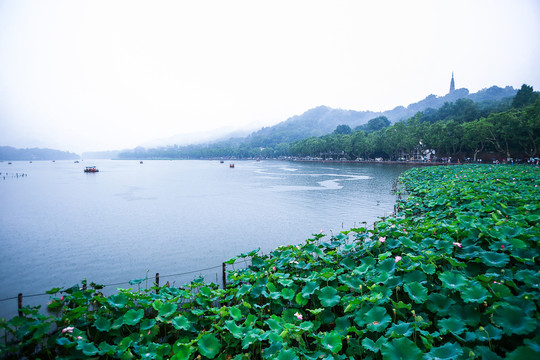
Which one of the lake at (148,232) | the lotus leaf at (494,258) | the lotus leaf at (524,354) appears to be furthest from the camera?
the lake at (148,232)

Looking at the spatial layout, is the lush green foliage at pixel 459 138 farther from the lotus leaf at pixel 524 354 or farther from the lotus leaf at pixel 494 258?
the lotus leaf at pixel 524 354

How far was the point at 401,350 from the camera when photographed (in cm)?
324

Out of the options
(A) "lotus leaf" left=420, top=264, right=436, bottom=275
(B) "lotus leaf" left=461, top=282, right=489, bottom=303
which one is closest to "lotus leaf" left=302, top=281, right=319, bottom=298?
(A) "lotus leaf" left=420, top=264, right=436, bottom=275

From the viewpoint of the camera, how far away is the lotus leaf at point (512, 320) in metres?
3.16

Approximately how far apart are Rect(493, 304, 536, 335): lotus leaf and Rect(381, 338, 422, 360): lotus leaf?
1.22m

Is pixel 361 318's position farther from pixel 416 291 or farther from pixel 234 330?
pixel 234 330

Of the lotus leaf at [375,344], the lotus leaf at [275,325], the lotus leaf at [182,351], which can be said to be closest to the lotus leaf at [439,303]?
the lotus leaf at [375,344]

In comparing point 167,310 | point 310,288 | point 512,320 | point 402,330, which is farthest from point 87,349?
point 512,320

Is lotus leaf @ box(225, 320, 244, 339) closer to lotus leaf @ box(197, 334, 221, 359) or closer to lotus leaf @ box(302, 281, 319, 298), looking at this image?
lotus leaf @ box(197, 334, 221, 359)

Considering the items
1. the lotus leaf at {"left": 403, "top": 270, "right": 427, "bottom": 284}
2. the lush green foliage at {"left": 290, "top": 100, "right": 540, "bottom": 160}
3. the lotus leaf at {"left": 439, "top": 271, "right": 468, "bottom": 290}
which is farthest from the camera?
the lush green foliage at {"left": 290, "top": 100, "right": 540, "bottom": 160}

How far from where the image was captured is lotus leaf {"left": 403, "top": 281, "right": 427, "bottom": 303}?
4145 mm

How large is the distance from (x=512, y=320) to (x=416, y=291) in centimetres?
120

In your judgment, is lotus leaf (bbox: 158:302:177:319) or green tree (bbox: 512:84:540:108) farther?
green tree (bbox: 512:84:540:108)

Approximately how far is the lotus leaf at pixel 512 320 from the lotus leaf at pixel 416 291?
90cm
